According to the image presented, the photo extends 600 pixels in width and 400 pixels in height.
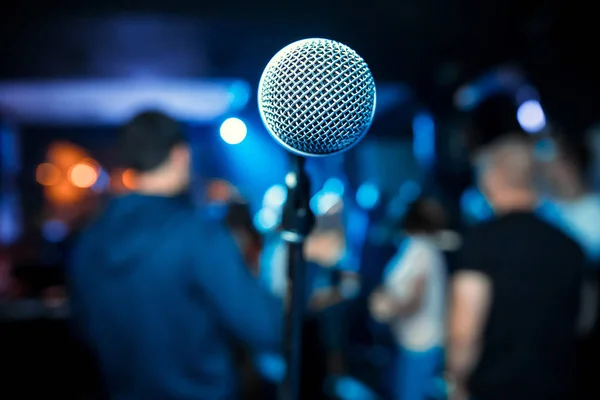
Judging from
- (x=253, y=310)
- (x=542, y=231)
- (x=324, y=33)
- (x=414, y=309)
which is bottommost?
(x=414, y=309)

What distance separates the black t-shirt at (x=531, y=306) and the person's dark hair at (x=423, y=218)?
1212 millimetres

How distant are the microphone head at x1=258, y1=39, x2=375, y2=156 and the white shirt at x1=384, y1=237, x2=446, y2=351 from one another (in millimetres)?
2204

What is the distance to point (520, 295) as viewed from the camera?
1.77 meters

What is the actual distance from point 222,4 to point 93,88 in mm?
4050

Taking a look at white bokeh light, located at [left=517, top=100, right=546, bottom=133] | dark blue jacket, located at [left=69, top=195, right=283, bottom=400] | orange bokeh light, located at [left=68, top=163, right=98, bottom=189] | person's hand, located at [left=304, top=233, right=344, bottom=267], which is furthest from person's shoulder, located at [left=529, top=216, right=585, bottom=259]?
orange bokeh light, located at [left=68, top=163, right=98, bottom=189]

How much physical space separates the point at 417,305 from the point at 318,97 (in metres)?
Answer: 2.35

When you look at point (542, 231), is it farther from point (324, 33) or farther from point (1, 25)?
point (1, 25)

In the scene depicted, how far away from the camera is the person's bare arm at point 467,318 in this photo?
1.83m

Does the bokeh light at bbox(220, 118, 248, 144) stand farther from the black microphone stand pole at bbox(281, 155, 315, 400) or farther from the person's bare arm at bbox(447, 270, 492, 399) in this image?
the black microphone stand pole at bbox(281, 155, 315, 400)

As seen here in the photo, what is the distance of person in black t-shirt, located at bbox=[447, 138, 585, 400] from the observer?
1.76 metres

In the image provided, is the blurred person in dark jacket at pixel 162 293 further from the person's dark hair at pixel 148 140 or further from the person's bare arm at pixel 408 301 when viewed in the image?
the person's bare arm at pixel 408 301

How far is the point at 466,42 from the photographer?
456 centimetres

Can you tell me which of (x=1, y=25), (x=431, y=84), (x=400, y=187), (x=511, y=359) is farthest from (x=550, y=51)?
(x=1, y=25)

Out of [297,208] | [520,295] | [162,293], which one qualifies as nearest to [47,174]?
[162,293]
